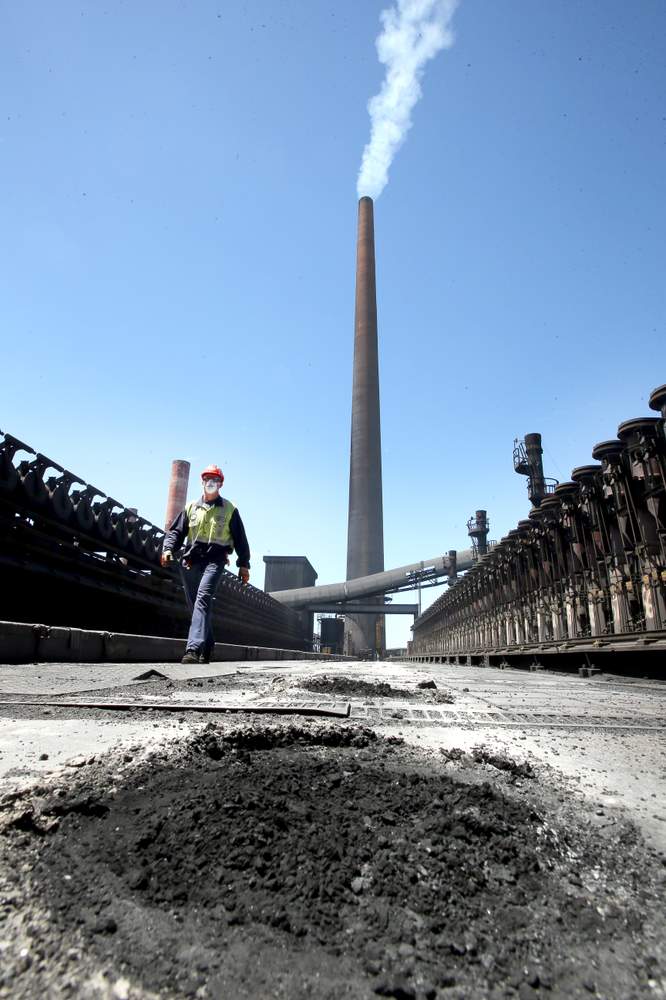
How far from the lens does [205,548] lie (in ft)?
17.9

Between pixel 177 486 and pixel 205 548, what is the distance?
26.4 meters

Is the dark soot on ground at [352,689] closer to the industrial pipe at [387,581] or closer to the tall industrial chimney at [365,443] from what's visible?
the industrial pipe at [387,581]

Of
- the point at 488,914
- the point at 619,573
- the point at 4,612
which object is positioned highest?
the point at 619,573

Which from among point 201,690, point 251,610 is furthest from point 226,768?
point 251,610

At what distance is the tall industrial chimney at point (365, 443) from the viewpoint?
46781mm

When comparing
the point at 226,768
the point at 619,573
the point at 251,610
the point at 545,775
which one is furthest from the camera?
the point at 251,610

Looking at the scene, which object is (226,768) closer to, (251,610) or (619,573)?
(619,573)

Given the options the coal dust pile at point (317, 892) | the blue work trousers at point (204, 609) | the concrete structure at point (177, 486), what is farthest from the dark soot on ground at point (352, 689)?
the concrete structure at point (177, 486)

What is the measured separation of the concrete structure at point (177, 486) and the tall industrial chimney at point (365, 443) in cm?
1917

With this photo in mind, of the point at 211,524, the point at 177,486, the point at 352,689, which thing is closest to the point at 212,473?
the point at 211,524

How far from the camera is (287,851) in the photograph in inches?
31.6

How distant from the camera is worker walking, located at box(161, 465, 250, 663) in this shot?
5.26 metres

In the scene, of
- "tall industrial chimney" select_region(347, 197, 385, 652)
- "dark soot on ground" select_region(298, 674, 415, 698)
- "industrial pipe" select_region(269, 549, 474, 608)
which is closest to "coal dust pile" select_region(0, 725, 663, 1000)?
"dark soot on ground" select_region(298, 674, 415, 698)

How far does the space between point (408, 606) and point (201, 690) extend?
4469cm
